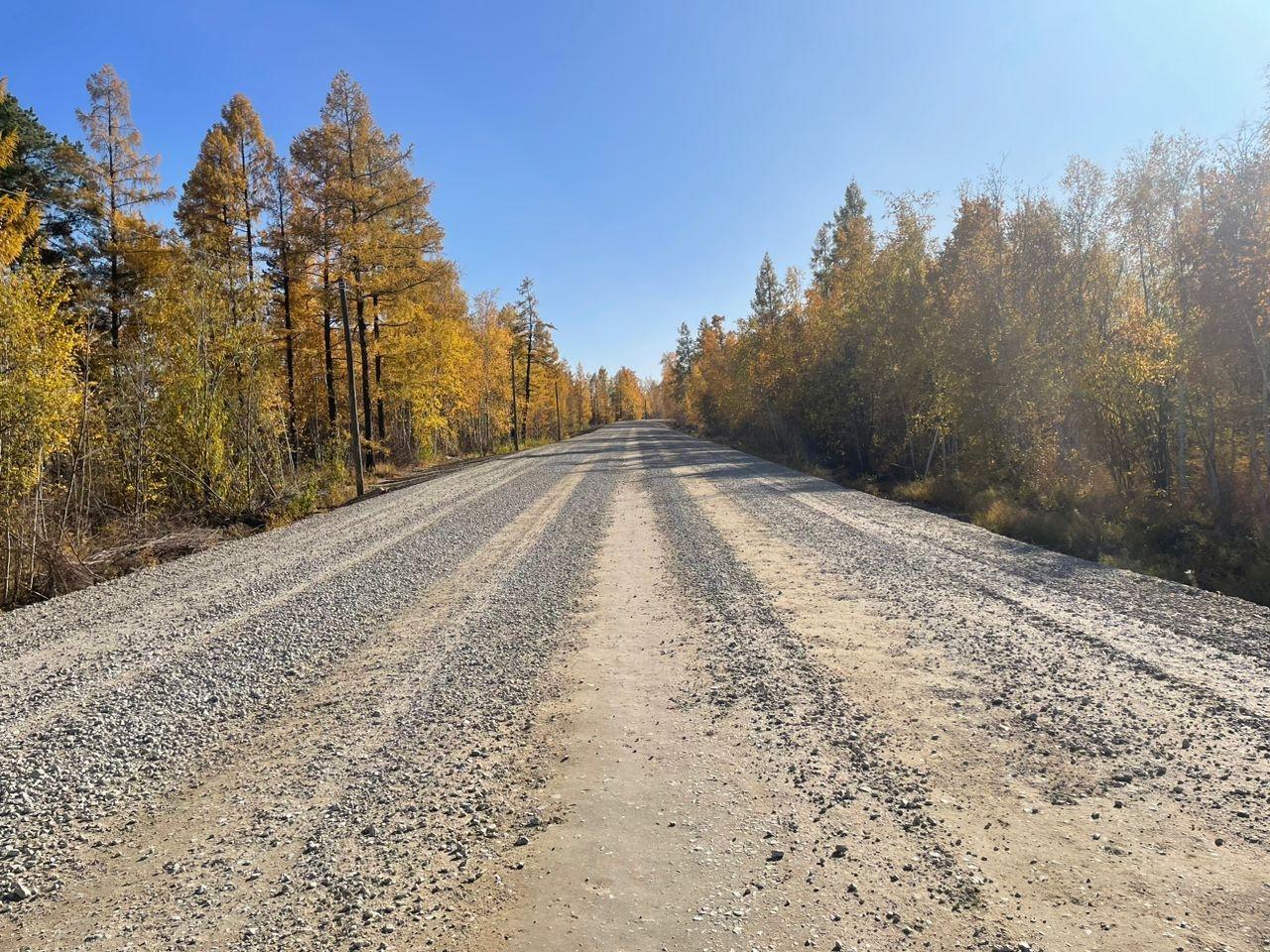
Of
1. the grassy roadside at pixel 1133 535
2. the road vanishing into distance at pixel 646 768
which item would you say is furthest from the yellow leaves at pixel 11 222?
the grassy roadside at pixel 1133 535

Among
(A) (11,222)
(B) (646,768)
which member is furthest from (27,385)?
(B) (646,768)

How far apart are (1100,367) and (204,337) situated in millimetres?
16722

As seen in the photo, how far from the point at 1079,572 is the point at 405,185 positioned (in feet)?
67.7

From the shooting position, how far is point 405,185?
64.9 feet

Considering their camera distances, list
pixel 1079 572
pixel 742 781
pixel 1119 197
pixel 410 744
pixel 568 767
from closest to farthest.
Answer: pixel 742 781
pixel 568 767
pixel 410 744
pixel 1079 572
pixel 1119 197

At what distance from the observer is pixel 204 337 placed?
450 inches

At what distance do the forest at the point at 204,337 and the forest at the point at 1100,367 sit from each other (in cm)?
1307

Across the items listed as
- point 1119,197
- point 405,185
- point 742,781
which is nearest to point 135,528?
point 742,781

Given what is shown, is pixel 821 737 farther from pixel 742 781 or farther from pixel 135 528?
pixel 135 528

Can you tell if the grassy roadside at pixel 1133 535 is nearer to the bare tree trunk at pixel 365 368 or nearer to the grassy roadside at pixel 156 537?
the grassy roadside at pixel 156 537

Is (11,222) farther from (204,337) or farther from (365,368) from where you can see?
(365,368)

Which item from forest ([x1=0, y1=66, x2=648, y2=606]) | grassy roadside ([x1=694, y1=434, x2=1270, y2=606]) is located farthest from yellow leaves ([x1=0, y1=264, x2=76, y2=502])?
grassy roadside ([x1=694, y1=434, x2=1270, y2=606])

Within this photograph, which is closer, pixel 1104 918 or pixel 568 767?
pixel 1104 918

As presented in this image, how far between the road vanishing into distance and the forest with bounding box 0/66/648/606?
250 cm
